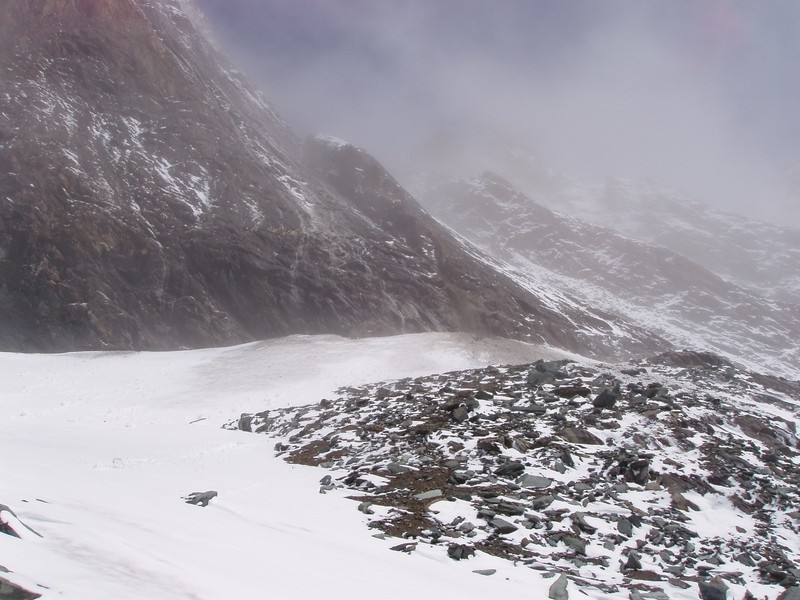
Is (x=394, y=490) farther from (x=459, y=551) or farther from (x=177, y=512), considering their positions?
(x=177, y=512)

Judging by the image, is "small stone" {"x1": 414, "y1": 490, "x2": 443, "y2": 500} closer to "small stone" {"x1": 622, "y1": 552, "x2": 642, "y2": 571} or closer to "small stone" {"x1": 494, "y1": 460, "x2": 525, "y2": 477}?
"small stone" {"x1": 494, "y1": 460, "x2": 525, "y2": 477}

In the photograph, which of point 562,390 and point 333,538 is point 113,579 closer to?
point 333,538

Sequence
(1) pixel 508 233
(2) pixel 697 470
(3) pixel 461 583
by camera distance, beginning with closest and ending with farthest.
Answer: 1. (3) pixel 461 583
2. (2) pixel 697 470
3. (1) pixel 508 233

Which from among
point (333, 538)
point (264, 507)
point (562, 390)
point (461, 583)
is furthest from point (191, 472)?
point (562, 390)

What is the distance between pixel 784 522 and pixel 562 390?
27.3ft

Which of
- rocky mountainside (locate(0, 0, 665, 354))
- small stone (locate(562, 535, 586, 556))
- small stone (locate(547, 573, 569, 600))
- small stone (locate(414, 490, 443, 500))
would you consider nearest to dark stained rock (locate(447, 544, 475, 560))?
small stone (locate(547, 573, 569, 600))

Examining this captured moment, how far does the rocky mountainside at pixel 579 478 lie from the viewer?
930cm

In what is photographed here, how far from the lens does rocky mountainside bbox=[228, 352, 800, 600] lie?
9.30 metres

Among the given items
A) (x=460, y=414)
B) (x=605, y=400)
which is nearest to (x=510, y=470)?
(x=460, y=414)

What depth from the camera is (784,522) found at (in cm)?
1185

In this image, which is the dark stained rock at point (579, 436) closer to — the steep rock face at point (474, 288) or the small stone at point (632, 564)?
the small stone at point (632, 564)

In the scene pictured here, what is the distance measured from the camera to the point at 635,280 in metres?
104

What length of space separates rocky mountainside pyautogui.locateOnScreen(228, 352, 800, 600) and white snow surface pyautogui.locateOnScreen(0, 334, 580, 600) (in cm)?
92

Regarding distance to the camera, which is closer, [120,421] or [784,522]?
[784,522]
